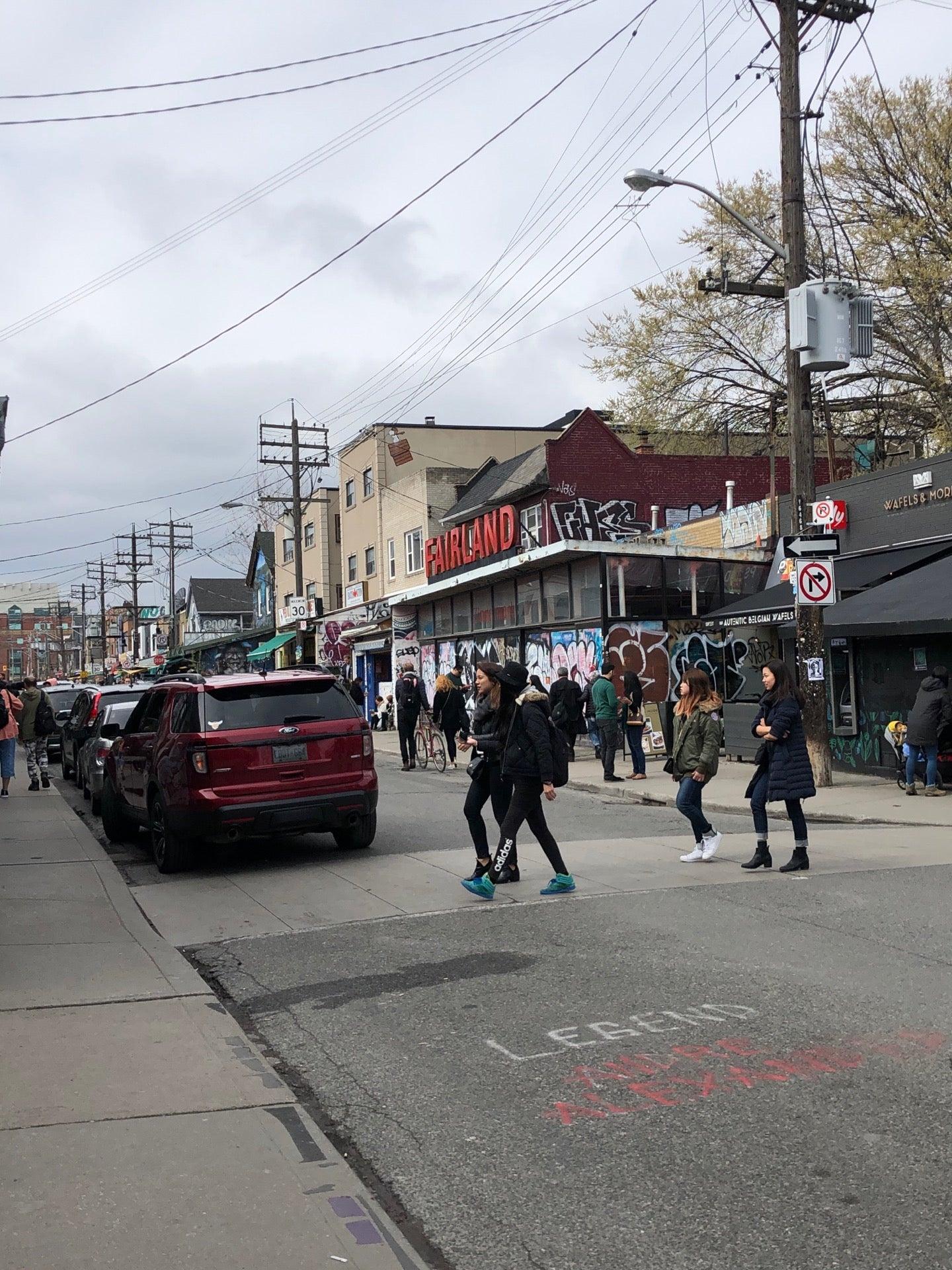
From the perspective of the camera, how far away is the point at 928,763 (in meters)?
15.5

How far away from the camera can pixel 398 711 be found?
22.1 meters

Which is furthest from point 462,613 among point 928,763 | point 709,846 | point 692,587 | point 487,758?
point 487,758

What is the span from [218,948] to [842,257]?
2274 centimetres

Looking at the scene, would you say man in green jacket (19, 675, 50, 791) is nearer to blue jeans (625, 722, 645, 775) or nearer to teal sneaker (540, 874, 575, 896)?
blue jeans (625, 722, 645, 775)

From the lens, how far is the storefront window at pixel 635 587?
915 inches

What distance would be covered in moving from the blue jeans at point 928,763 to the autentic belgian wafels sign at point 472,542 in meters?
15.9

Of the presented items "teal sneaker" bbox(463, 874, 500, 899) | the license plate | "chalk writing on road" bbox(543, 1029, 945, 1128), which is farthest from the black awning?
"chalk writing on road" bbox(543, 1029, 945, 1128)

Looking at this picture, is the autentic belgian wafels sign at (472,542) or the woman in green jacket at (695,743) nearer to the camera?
the woman in green jacket at (695,743)

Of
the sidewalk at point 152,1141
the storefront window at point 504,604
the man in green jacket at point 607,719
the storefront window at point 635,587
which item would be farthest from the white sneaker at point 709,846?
the storefront window at point 504,604

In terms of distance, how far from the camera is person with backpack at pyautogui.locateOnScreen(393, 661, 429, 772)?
21422mm

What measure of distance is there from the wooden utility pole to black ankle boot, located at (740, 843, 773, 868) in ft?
18.1

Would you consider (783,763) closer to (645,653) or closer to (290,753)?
(290,753)

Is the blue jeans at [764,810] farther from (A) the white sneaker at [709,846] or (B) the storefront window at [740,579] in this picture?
(B) the storefront window at [740,579]

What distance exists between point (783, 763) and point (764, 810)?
1.51 feet
